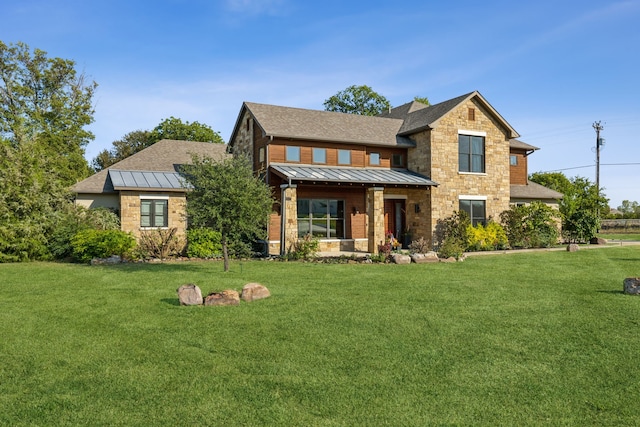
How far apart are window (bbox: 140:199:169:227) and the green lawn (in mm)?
8885

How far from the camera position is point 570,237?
2623 centimetres

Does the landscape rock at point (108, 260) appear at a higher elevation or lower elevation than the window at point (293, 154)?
lower

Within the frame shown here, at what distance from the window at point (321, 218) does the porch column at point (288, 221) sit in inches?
75.4

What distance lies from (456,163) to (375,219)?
19.1 ft

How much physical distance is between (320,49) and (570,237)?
64.1 feet

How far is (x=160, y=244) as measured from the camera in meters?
19.4

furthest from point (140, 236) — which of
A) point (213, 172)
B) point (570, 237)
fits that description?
point (570, 237)

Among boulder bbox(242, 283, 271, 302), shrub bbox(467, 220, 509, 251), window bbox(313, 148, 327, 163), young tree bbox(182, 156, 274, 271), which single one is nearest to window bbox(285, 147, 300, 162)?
window bbox(313, 148, 327, 163)

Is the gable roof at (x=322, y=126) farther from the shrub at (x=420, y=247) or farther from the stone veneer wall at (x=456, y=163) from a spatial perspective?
the shrub at (x=420, y=247)

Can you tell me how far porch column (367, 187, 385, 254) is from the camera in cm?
2041

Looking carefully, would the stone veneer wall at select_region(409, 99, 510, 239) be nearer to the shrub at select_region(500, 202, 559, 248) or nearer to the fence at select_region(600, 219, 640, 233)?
the shrub at select_region(500, 202, 559, 248)

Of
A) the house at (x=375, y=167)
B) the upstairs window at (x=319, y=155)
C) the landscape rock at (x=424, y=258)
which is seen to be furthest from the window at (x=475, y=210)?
the upstairs window at (x=319, y=155)

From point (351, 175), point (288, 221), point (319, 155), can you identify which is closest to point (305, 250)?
point (288, 221)

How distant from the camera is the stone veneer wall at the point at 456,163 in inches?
881
